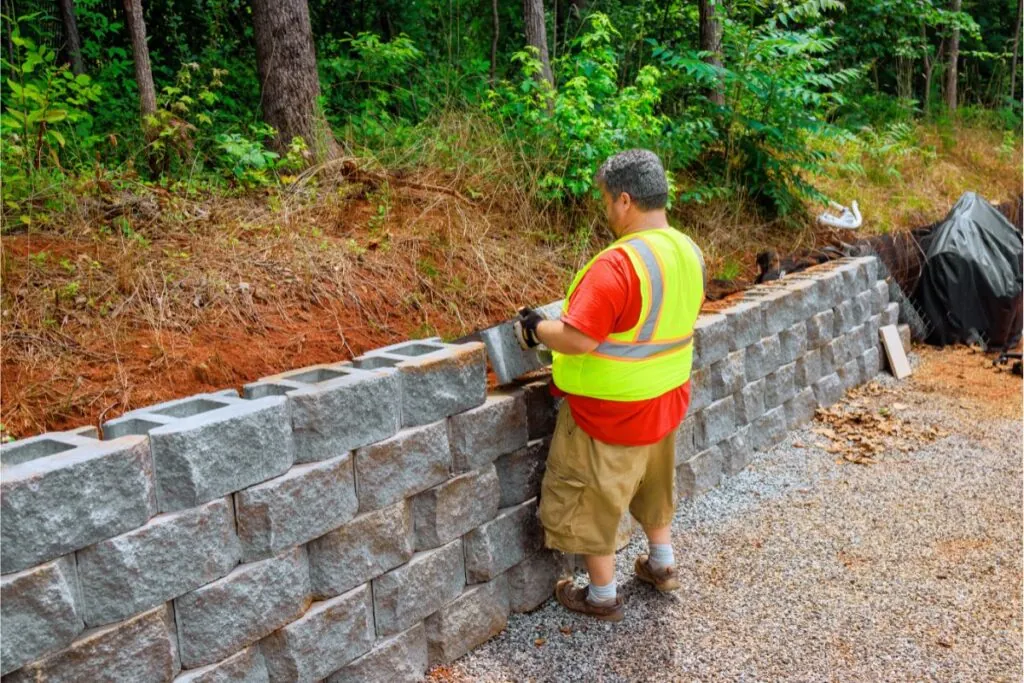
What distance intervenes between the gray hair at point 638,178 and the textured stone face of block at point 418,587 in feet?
5.10

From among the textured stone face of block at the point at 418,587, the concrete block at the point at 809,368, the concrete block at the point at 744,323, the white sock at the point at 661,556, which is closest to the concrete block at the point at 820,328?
the concrete block at the point at 809,368

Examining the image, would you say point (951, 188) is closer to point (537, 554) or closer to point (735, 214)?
point (735, 214)

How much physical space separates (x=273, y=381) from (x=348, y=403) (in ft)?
1.03

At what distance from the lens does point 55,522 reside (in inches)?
95.1

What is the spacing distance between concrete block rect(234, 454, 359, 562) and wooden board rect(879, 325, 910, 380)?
19.2 ft

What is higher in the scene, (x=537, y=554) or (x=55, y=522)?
(x=55, y=522)

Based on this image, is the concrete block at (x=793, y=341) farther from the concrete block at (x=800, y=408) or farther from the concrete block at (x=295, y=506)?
the concrete block at (x=295, y=506)

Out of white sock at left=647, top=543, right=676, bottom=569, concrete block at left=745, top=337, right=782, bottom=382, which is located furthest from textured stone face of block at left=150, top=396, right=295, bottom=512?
concrete block at left=745, top=337, right=782, bottom=382

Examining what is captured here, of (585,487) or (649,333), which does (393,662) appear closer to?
(585,487)

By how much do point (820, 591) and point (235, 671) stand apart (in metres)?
2.69

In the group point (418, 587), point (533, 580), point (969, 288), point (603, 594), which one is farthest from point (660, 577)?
point (969, 288)

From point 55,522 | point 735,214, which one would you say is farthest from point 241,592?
point 735,214

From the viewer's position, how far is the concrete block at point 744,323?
5.67m

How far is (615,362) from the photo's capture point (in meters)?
3.68
